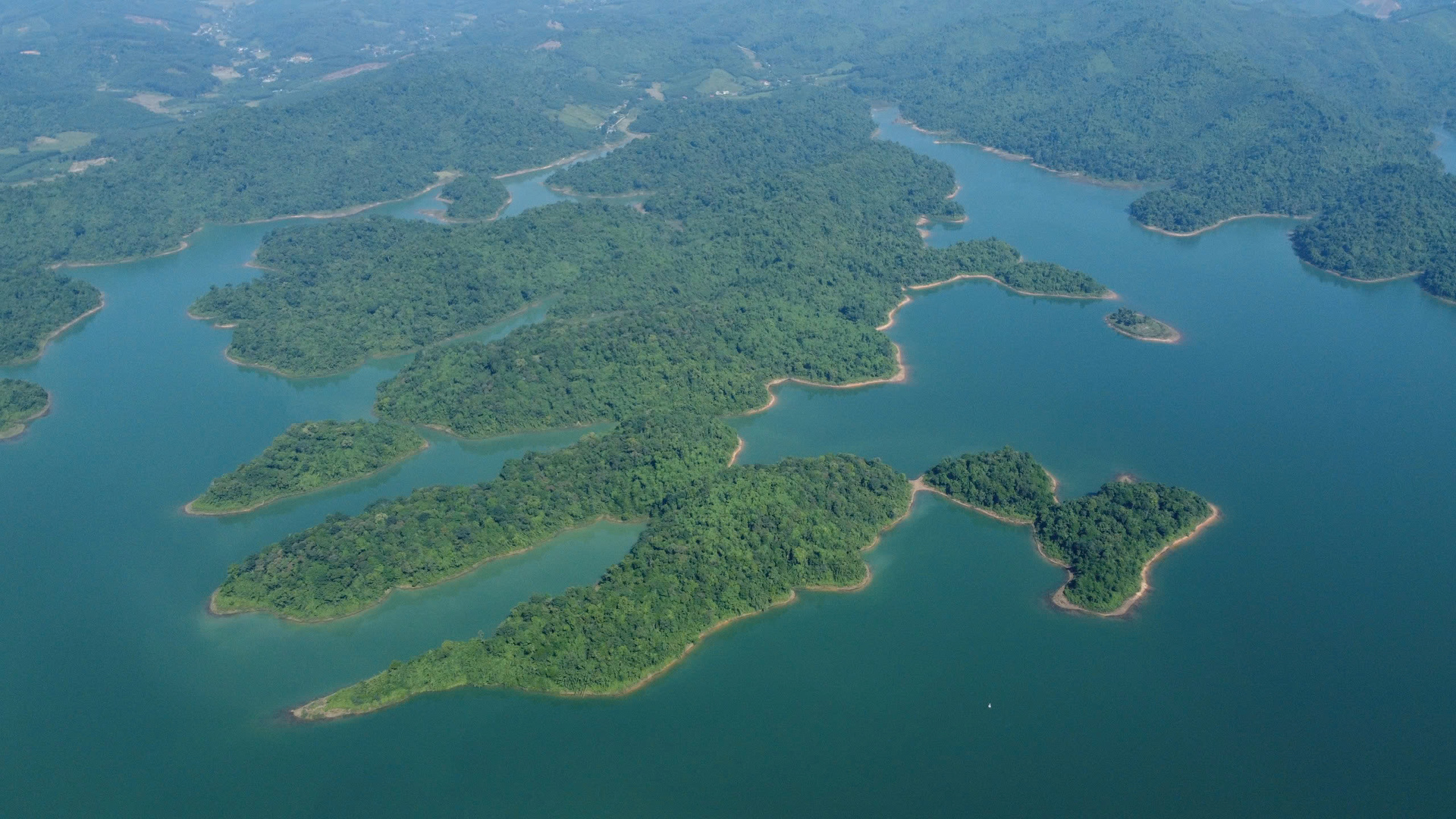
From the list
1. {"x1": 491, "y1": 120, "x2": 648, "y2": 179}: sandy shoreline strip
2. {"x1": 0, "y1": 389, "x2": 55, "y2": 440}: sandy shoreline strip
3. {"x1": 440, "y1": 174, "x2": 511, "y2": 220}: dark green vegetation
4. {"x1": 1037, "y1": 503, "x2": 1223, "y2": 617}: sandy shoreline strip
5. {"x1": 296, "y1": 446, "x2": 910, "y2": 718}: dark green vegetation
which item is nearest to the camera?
{"x1": 296, "y1": 446, "x2": 910, "y2": 718}: dark green vegetation

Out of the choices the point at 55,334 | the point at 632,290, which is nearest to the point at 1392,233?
the point at 632,290

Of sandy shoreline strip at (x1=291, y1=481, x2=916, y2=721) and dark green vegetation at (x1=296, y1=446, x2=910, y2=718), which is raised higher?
dark green vegetation at (x1=296, y1=446, x2=910, y2=718)

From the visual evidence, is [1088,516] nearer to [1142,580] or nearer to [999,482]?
[1142,580]

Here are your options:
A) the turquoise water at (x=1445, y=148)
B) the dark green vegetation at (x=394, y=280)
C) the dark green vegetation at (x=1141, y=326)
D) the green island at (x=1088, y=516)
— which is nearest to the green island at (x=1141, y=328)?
the dark green vegetation at (x=1141, y=326)

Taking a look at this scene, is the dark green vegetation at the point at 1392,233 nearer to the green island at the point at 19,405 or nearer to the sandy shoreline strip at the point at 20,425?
the sandy shoreline strip at the point at 20,425

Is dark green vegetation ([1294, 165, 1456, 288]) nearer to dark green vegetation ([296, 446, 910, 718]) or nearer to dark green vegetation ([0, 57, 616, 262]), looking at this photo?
dark green vegetation ([296, 446, 910, 718])

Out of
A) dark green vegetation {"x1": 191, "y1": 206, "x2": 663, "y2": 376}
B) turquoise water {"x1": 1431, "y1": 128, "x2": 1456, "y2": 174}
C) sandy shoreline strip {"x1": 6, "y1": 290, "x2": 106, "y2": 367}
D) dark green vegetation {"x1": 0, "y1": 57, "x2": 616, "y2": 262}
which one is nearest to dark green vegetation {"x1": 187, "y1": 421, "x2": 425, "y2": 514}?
dark green vegetation {"x1": 191, "y1": 206, "x2": 663, "y2": 376}
